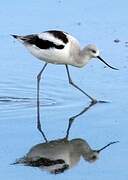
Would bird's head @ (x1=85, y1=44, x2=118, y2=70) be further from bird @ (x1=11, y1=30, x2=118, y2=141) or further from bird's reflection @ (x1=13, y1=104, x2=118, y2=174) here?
bird's reflection @ (x1=13, y1=104, x2=118, y2=174)

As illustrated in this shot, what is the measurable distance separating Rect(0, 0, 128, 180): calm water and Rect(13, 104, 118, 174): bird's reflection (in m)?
0.07

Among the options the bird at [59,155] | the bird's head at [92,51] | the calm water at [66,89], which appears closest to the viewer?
the bird at [59,155]

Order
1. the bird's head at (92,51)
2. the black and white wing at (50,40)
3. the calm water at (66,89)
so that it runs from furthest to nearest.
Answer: the bird's head at (92,51), the black and white wing at (50,40), the calm water at (66,89)

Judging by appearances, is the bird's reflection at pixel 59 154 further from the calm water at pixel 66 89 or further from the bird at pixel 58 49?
the bird at pixel 58 49

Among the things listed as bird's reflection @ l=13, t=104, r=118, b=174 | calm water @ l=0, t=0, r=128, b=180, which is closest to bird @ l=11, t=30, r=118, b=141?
calm water @ l=0, t=0, r=128, b=180

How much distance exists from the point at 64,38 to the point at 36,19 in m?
2.97

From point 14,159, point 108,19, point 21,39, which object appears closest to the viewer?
point 14,159

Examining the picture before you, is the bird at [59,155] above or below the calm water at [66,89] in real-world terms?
below

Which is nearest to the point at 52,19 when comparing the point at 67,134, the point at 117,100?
the point at 117,100

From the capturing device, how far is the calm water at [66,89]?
6164 mm

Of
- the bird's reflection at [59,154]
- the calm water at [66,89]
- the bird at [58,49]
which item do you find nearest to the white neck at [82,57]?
the bird at [58,49]

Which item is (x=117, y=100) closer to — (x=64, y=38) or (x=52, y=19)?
(x=64, y=38)

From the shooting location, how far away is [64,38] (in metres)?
8.08

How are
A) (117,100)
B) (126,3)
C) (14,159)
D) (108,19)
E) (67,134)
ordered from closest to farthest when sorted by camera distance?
1. (14,159)
2. (67,134)
3. (117,100)
4. (108,19)
5. (126,3)
